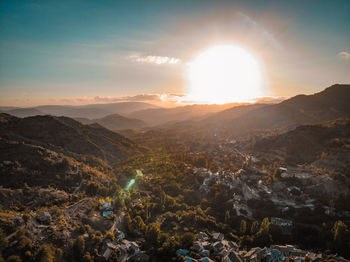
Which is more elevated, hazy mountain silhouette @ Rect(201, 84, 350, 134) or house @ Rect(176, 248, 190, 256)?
hazy mountain silhouette @ Rect(201, 84, 350, 134)

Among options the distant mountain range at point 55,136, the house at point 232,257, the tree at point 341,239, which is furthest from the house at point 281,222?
the distant mountain range at point 55,136

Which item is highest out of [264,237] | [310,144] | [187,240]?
[310,144]

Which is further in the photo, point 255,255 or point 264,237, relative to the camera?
point 264,237

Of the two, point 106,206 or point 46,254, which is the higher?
point 46,254

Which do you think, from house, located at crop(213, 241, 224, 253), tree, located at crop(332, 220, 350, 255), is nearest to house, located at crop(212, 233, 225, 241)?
house, located at crop(213, 241, 224, 253)

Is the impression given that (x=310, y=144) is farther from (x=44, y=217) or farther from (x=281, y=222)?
(x=44, y=217)

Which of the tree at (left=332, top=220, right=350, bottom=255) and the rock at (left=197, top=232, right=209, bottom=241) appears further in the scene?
the rock at (left=197, top=232, right=209, bottom=241)

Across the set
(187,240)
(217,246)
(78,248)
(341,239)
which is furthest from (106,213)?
(341,239)

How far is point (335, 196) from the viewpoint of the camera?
181ft

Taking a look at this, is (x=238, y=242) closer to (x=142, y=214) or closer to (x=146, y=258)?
(x=146, y=258)

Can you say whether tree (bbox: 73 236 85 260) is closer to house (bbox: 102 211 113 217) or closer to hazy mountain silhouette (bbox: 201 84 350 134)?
house (bbox: 102 211 113 217)

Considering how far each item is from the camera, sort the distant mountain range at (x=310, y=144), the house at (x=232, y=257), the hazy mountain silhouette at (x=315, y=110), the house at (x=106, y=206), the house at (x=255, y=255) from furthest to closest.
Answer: the hazy mountain silhouette at (x=315, y=110)
the distant mountain range at (x=310, y=144)
the house at (x=106, y=206)
the house at (x=255, y=255)
the house at (x=232, y=257)

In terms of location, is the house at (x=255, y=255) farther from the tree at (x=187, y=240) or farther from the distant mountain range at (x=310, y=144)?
the distant mountain range at (x=310, y=144)

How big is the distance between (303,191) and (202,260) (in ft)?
156
